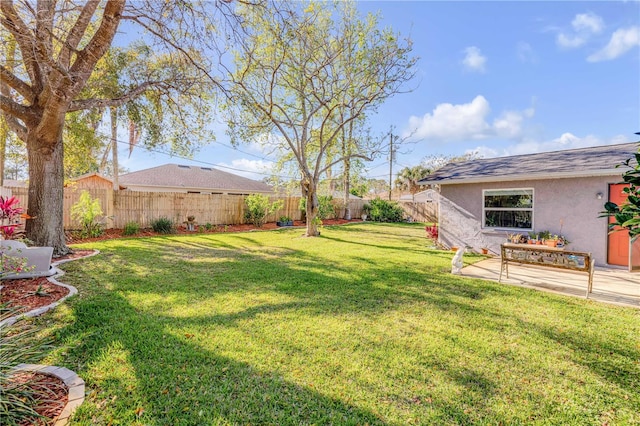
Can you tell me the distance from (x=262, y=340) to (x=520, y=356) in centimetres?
304

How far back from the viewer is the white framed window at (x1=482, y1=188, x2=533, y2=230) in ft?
28.9

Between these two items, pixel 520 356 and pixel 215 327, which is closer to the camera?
pixel 520 356

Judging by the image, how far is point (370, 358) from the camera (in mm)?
3068

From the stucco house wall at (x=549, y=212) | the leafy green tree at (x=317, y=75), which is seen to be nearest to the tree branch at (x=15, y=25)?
the leafy green tree at (x=317, y=75)

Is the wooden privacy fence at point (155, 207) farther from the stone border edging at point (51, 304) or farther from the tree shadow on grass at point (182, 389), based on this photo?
the tree shadow on grass at point (182, 389)

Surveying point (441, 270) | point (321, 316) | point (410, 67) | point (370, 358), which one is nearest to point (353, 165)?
point (410, 67)

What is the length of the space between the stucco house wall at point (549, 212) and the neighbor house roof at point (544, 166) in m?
0.38

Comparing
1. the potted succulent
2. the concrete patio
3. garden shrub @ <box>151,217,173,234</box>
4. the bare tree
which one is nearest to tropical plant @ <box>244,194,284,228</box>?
the potted succulent

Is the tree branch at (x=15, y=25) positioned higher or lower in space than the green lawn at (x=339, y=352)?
higher

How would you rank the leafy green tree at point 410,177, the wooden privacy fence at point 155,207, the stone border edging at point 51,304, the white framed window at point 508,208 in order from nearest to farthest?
the stone border edging at point 51,304 < the white framed window at point 508,208 < the wooden privacy fence at point 155,207 < the leafy green tree at point 410,177

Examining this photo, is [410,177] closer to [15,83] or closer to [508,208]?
[508,208]

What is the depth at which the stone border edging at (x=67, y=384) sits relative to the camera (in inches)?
83.3

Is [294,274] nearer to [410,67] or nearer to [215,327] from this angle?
[215,327]

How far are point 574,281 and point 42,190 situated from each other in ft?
42.6
